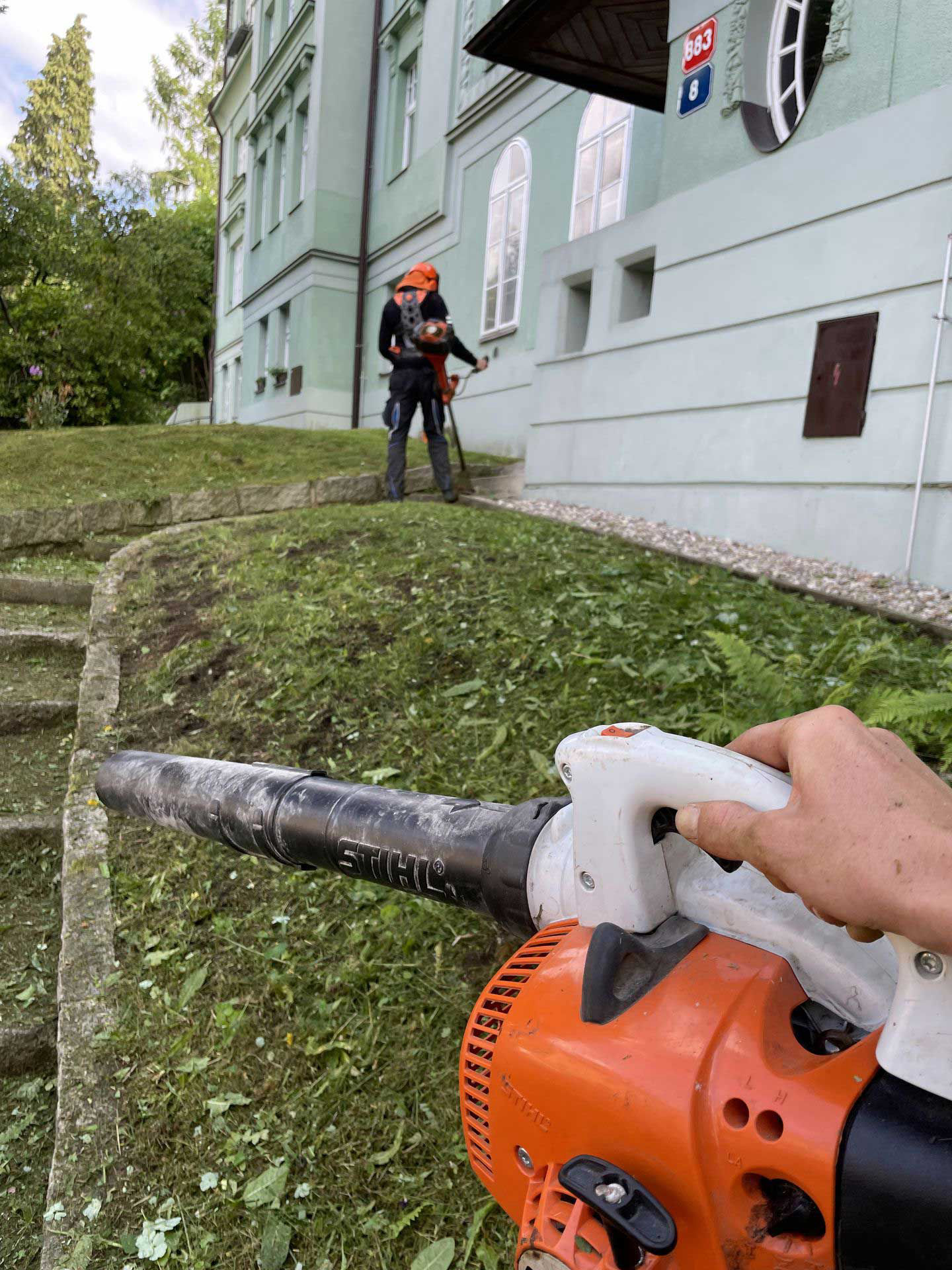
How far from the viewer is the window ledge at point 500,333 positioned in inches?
452

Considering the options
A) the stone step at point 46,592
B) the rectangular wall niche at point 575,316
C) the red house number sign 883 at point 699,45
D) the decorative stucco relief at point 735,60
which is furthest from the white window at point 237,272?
the stone step at point 46,592

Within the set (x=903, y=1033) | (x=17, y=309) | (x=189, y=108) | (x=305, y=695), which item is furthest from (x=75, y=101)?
(x=903, y=1033)

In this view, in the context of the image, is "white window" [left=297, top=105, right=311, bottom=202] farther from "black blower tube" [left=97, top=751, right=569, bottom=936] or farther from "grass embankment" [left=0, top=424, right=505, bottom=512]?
"black blower tube" [left=97, top=751, right=569, bottom=936]

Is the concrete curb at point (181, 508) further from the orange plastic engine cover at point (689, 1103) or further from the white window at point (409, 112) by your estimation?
the white window at point (409, 112)

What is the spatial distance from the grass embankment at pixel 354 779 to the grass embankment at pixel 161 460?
10.3ft

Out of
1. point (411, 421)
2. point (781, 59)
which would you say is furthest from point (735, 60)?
point (411, 421)

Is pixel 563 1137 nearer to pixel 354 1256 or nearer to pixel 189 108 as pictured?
pixel 354 1256

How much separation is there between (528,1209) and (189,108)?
4910cm

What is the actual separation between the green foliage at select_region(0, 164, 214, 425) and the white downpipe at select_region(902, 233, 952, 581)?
14.1 m

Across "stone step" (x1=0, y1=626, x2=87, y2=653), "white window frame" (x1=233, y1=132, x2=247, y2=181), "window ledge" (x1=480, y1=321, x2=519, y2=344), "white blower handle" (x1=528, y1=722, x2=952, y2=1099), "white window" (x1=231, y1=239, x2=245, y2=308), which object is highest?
"white window frame" (x1=233, y1=132, x2=247, y2=181)

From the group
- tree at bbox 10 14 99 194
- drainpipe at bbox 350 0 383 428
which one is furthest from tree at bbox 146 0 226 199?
drainpipe at bbox 350 0 383 428

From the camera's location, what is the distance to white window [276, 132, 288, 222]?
64.6ft

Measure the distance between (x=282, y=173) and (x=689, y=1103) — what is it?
2288 cm

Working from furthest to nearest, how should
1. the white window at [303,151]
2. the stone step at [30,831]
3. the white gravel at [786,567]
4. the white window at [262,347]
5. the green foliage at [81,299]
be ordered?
the white window at [262,347], the white window at [303,151], the green foliage at [81,299], the white gravel at [786,567], the stone step at [30,831]
